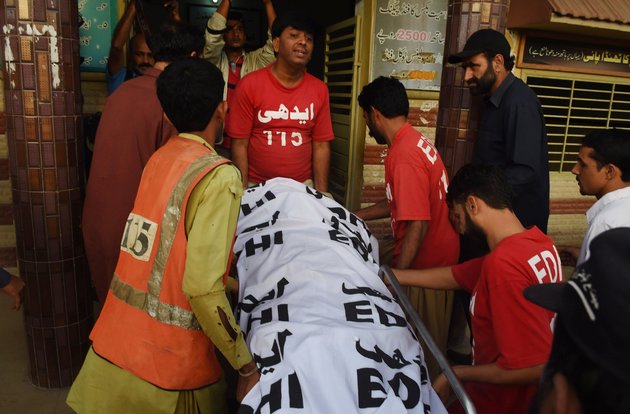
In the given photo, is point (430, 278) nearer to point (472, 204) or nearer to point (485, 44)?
point (472, 204)

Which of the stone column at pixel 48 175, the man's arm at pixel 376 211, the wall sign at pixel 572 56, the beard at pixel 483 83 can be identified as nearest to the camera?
the stone column at pixel 48 175

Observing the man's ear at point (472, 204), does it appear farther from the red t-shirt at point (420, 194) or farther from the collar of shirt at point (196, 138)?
the collar of shirt at point (196, 138)

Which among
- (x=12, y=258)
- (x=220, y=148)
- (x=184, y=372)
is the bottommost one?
(x=12, y=258)

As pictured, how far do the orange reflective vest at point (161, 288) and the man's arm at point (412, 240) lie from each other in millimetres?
1170

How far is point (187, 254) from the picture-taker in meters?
1.65

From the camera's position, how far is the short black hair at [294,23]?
335 centimetres

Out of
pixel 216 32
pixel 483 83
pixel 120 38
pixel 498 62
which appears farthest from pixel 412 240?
pixel 120 38

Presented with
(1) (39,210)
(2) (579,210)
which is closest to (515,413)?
(1) (39,210)

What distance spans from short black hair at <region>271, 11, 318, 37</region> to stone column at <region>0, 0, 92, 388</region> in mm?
1218

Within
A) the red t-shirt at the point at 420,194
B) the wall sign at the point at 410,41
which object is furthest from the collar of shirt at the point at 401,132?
the wall sign at the point at 410,41

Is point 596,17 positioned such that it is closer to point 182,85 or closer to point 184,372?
point 182,85

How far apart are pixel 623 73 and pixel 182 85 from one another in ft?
20.1

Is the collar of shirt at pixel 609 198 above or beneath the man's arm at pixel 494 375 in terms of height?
above

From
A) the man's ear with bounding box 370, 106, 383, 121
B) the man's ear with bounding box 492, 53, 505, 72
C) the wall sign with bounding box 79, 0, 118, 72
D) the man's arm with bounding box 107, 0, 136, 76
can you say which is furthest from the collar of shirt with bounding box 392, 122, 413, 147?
the wall sign with bounding box 79, 0, 118, 72
